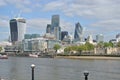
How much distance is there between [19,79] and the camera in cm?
5791

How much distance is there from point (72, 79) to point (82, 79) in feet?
6.52

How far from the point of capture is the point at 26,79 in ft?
189

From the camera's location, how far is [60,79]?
6006cm

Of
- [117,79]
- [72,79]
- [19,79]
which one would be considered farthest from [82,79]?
[19,79]

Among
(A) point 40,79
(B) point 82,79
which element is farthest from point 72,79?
(A) point 40,79

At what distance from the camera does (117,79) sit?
62.9m

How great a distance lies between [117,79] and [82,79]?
21.9 ft

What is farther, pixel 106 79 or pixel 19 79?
pixel 106 79

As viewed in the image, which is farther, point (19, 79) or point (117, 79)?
point (117, 79)

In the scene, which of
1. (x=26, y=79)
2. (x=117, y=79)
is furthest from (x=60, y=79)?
(x=117, y=79)

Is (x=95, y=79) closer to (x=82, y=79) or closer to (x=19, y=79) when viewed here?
(x=82, y=79)

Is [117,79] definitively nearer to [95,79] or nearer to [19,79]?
[95,79]

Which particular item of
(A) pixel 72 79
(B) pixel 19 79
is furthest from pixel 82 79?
(B) pixel 19 79

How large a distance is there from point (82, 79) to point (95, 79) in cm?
229
